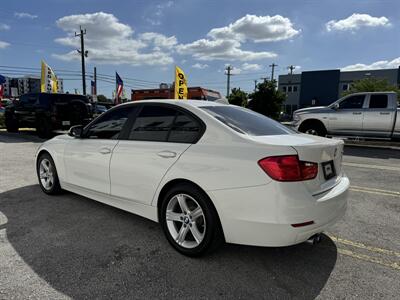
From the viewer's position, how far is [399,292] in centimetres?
240

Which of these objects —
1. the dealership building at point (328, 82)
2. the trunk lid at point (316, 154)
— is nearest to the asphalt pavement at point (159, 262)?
the trunk lid at point (316, 154)

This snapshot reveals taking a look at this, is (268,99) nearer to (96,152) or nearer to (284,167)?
(96,152)

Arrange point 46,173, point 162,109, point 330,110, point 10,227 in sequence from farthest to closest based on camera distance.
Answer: point 330,110 < point 46,173 < point 10,227 < point 162,109

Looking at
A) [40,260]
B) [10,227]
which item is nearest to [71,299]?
[40,260]

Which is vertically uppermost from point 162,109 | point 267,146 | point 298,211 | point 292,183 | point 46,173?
point 162,109

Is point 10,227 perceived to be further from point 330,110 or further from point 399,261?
point 330,110

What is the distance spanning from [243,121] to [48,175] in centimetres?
337

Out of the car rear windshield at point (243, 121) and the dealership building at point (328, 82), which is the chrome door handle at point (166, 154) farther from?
the dealership building at point (328, 82)

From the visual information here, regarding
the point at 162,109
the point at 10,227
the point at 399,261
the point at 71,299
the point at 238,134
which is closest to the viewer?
the point at 71,299

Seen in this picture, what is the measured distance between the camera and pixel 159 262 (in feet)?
9.17

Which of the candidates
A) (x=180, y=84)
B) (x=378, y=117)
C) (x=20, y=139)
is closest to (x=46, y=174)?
(x=20, y=139)

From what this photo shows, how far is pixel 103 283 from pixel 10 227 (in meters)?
1.82

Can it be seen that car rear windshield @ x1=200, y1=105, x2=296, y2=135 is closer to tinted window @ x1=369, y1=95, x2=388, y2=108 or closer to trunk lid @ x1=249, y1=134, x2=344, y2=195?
trunk lid @ x1=249, y1=134, x2=344, y2=195

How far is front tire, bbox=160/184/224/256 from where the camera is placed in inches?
106
